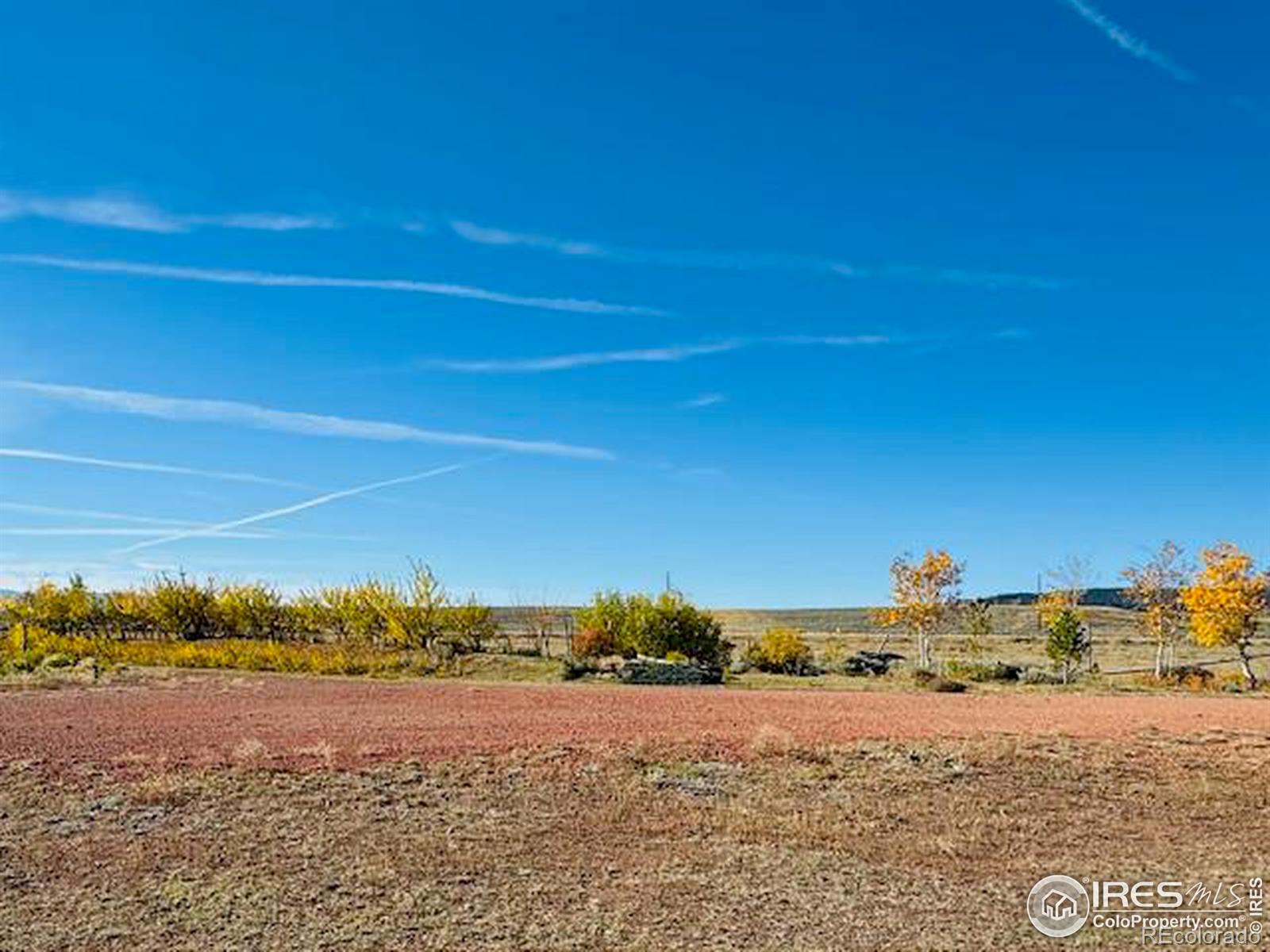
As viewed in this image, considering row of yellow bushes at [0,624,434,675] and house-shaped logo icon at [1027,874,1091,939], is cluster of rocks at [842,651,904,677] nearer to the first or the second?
row of yellow bushes at [0,624,434,675]

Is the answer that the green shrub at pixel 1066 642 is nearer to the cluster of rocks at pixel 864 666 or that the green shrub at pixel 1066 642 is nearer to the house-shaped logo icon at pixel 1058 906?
the cluster of rocks at pixel 864 666

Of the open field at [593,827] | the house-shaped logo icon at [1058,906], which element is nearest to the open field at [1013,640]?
the open field at [593,827]

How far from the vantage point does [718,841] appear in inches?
477

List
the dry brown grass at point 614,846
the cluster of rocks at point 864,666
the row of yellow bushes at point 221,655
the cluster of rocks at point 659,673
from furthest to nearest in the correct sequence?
1. the cluster of rocks at point 864,666
2. the row of yellow bushes at point 221,655
3. the cluster of rocks at point 659,673
4. the dry brown grass at point 614,846

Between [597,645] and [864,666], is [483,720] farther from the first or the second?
[864,666]

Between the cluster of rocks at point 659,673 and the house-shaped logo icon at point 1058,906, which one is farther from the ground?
the cluster of rocks at point 659,673

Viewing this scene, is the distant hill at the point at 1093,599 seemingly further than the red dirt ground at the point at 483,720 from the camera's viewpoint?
Yes

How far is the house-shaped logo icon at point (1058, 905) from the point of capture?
9.77 metres

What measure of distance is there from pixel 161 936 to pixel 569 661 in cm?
3163

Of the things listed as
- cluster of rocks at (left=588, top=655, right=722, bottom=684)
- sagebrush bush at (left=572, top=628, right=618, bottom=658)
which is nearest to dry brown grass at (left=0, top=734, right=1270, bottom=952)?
cluster of rocks at (left=588, top=655, right=722, bottom=684)

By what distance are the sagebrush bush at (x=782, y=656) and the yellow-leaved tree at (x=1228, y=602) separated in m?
16.3

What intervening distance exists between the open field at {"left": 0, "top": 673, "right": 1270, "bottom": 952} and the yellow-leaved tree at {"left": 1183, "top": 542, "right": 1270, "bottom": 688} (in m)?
24.3

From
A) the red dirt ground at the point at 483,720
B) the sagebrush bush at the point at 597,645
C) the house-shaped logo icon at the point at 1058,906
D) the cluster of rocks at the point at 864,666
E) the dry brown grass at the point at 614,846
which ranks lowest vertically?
the house-shaped logo icon at the point at 1058,906

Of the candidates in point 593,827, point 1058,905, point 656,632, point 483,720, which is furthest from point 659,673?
point 1058,905
